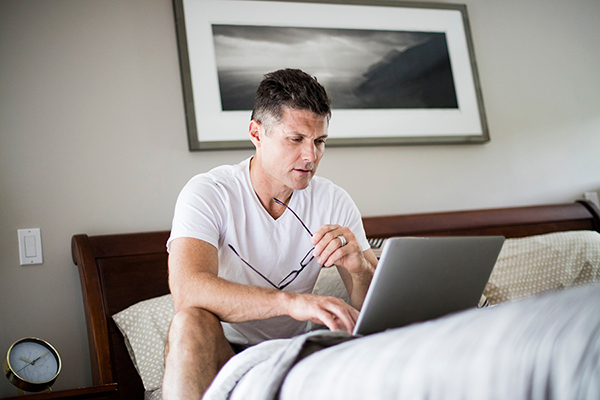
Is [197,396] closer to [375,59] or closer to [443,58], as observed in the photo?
[375,59]

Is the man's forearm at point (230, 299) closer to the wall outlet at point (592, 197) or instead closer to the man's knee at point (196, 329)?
the man's knee at point (196, 329)

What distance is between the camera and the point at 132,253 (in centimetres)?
189

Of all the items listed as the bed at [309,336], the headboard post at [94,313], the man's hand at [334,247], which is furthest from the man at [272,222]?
the headboard post at [94,313]

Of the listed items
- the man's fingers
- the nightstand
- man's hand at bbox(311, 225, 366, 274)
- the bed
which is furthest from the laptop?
the nightstand

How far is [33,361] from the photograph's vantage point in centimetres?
159

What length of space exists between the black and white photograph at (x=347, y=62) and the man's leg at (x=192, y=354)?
1.30 metres

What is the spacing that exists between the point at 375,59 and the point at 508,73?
0.81 m

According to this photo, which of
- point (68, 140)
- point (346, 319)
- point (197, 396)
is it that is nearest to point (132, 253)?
point (68, 140)

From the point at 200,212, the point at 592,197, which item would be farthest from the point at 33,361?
the point at 592,197

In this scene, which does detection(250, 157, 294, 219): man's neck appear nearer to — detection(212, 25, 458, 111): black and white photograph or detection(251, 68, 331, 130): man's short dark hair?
detection(251, 68, 331, 130): man's short dark hair

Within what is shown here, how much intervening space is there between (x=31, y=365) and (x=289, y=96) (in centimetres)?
117

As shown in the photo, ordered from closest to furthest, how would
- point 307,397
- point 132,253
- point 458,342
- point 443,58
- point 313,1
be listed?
point 458,342 < point 307,397 < point 132,253 < point 313,1 < point 443,58

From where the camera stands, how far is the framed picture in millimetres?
2193

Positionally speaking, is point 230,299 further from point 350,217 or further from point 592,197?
point 592,197
